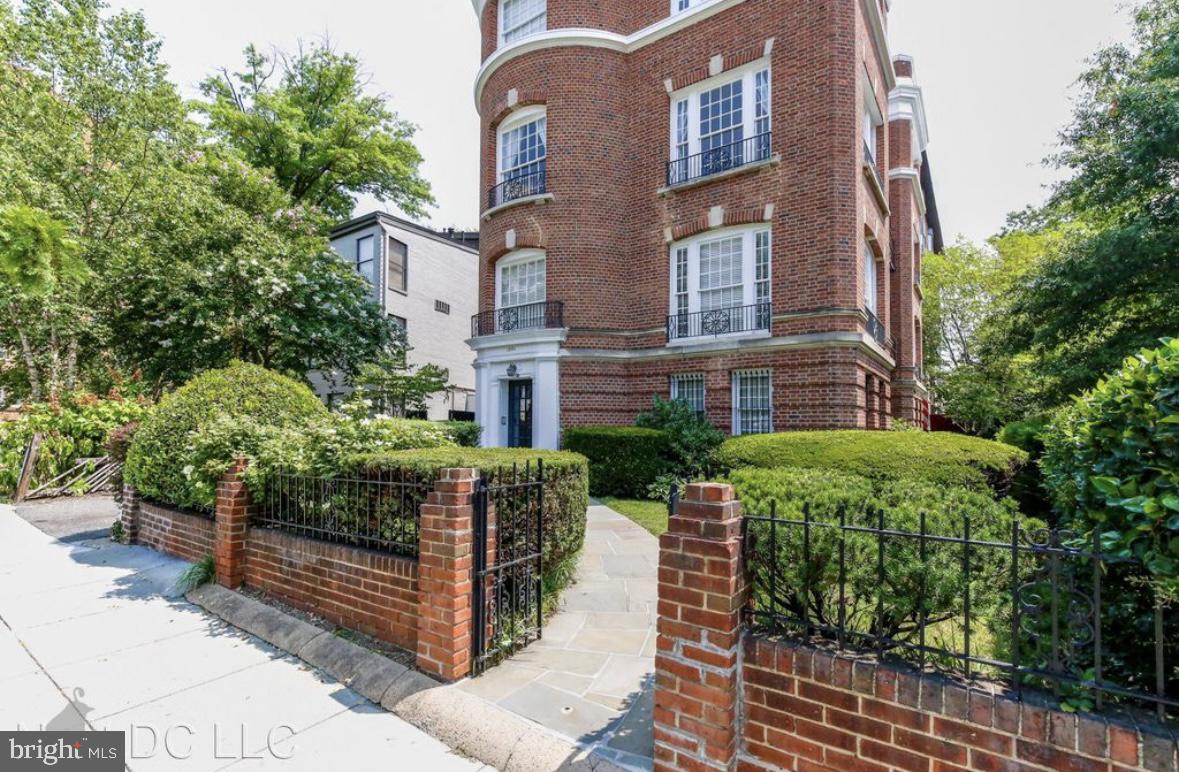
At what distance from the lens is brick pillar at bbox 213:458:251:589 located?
5.25 meters

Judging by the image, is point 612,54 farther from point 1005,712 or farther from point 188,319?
point 1005,712

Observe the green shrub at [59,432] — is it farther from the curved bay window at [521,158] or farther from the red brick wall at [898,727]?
the red brick wall at [898,727]

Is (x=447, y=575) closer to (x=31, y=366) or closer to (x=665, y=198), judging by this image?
(x=665, y=198)

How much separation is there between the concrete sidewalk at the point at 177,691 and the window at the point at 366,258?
56.0 feet

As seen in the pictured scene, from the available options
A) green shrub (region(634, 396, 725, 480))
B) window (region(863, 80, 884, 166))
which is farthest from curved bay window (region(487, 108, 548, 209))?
window (region(863, 80, 884, 166))

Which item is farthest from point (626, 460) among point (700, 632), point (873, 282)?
point (873, 282)

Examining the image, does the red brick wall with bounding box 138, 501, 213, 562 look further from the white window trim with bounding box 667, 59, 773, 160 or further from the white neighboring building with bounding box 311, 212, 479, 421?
the white neighboring building with bounding box 311, 212, 479, 421

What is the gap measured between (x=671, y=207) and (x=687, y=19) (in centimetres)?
447

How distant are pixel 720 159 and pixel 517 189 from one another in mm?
5490

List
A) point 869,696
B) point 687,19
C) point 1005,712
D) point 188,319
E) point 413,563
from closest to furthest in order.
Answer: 1. point 1005,712
2. point 869,696
3. point 413,563
4. point 687,19
5. point 188,319

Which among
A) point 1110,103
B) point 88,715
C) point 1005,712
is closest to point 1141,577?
point 1005,712

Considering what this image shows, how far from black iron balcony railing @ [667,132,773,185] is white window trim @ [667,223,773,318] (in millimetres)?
1375

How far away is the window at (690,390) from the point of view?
13002mm

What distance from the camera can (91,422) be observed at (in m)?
12.0
